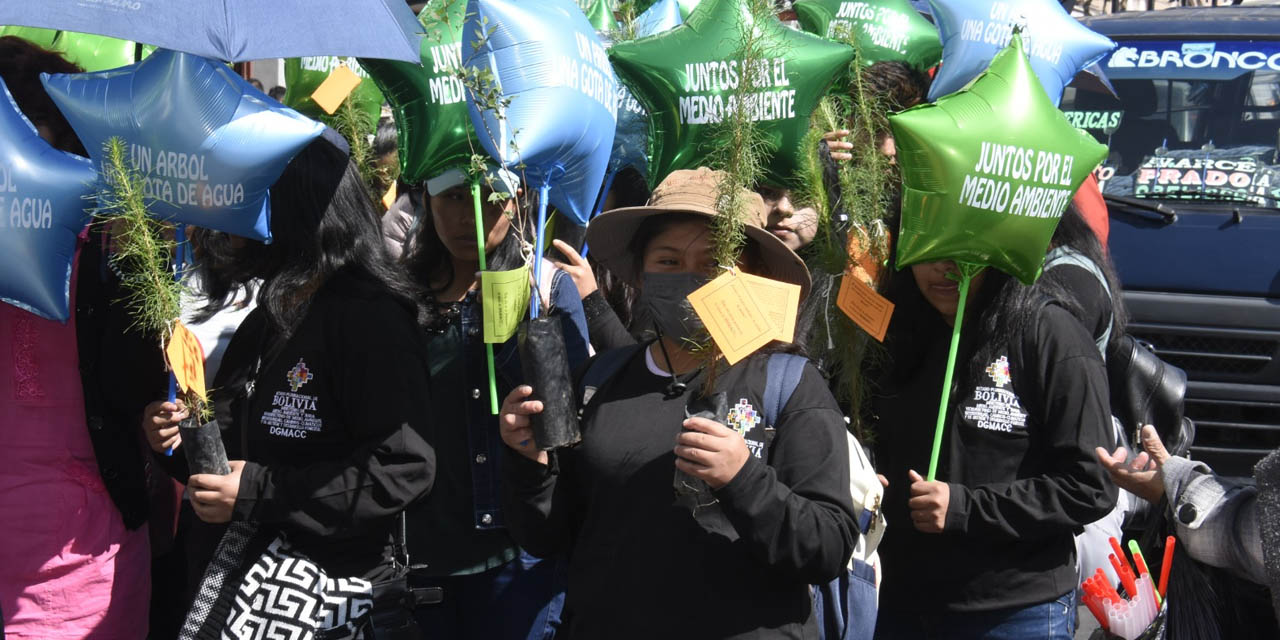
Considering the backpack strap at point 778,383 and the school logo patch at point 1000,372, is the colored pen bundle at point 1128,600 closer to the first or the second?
the school logo patch at point 1000,372

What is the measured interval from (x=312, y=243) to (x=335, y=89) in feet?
2.77

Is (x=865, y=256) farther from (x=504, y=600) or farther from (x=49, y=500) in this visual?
(x=49, y=500)

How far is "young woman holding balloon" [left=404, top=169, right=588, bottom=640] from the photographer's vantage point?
3.07m

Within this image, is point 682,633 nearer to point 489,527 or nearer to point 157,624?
point 489,527

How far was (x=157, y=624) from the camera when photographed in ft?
11.6

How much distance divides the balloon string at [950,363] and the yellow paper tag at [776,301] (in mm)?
628

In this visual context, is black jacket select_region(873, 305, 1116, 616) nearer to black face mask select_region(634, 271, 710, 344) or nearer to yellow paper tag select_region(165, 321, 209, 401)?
black face mask select_region(634, 271, 710, 344)

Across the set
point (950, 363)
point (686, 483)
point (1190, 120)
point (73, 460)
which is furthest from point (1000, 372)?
point (1190, 120)


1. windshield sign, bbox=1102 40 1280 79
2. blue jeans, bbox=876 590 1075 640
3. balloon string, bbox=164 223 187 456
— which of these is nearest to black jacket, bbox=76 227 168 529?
balloon string, bbox=164 223 187 456

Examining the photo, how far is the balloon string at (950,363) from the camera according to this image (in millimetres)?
2789

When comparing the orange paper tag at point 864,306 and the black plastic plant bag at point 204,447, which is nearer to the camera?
the black plastic plant bag at point 204,447

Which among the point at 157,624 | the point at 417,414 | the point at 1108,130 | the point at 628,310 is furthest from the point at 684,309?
the point at 1108,130

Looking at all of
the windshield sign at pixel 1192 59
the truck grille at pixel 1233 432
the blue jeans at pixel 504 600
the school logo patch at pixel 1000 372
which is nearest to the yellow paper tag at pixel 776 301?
the school logo patch at pixel 1000 372

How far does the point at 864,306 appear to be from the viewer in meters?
2.90
